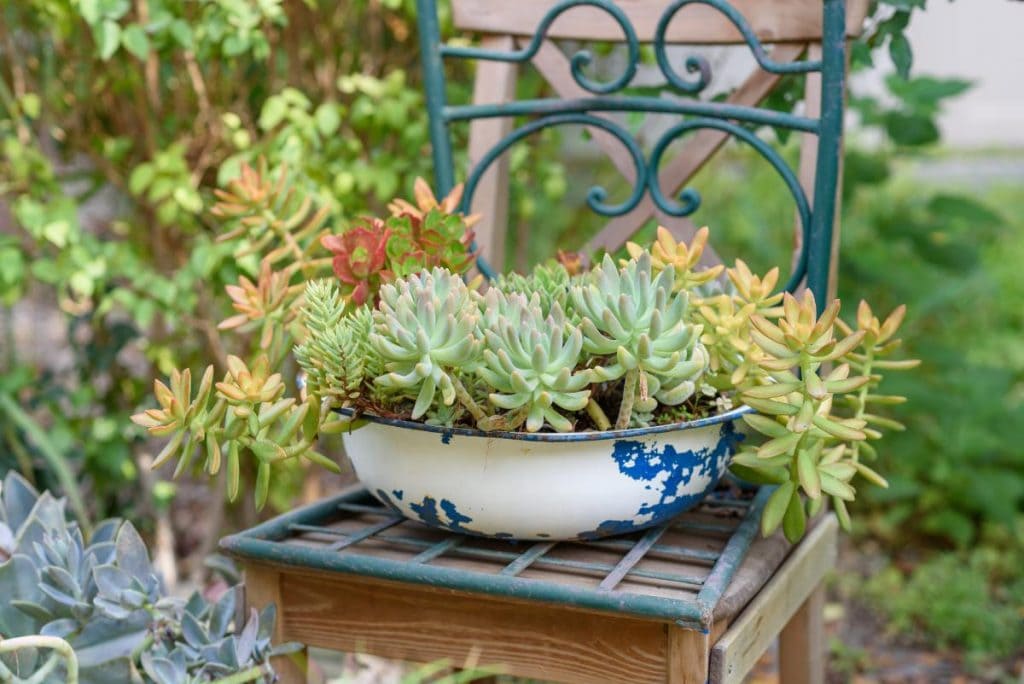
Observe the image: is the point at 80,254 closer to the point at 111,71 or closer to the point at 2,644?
the point at 111,71

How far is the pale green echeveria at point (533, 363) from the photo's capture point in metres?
0.86

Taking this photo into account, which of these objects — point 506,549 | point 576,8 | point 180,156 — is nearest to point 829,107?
point 576,8

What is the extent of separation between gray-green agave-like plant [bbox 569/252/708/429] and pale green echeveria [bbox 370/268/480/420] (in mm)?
101

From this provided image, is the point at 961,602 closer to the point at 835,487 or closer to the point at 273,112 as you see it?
the point at 835,487

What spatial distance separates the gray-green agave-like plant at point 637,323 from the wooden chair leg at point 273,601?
412 mm

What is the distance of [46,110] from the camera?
186cm

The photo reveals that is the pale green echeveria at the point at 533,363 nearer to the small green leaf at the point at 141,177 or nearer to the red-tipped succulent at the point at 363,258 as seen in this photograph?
the red-tipped succulent at the point at 363,258

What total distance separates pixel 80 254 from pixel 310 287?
35.1 inches

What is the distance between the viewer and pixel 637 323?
887mm

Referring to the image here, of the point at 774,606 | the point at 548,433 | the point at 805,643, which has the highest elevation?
the point at 548,433

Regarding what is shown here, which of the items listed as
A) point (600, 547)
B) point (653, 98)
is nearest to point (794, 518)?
point (600, 547)

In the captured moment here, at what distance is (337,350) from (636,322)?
0.84 feet

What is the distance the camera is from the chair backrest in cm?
122

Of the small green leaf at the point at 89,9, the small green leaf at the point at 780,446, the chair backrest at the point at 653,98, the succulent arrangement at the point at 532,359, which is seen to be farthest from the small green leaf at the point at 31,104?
the small green leaf at the point at 780,446
